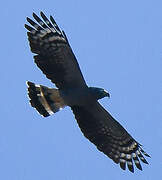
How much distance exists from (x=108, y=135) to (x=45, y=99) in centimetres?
155

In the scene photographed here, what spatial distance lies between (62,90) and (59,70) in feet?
1.27

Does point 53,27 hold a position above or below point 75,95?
above

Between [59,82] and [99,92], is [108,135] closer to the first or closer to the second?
[99,92]

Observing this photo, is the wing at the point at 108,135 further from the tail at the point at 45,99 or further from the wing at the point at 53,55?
the wing at the point at 53,55

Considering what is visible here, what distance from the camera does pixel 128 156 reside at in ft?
44.9

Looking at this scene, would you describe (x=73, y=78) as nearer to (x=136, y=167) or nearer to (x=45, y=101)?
(x=45, y=101)

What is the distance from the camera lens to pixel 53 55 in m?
13.0

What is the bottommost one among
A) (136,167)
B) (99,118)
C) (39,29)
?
(136,167)

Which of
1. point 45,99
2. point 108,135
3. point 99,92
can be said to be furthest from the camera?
point 108,135

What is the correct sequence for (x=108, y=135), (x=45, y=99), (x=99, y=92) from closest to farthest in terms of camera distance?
1. (x=99, y=92)
2. (x=45, y=99)
3. (x=108, y=135)

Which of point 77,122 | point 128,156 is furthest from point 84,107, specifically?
point 128,156

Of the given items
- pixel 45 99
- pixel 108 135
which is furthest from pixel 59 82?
pixel 108 135

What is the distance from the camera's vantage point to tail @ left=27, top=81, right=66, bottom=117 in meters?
13.0

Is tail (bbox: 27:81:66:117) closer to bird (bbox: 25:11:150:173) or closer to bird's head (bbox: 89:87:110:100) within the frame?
bird (bbox: 25:11:150:173)
